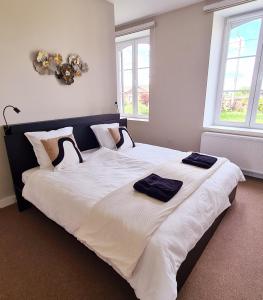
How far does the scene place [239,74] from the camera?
10.2ft

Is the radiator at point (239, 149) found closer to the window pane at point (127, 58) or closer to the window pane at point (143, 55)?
the window pane at point (143, 55)

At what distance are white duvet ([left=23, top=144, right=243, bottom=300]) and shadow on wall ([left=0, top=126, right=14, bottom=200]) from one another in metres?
0.46

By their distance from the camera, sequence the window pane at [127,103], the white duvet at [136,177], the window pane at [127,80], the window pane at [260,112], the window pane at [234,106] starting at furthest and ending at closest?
the window pane at [127,103], the window pane at [127,80], the window pane at [234,106], the window pane at [260,112], the white duvet at [136,177]

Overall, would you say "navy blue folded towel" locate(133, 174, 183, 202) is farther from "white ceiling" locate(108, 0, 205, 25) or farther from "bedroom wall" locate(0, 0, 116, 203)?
"white ceiling" locate(108, 0, 205, 25)

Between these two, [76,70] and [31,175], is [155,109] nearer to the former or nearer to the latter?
[76,70]

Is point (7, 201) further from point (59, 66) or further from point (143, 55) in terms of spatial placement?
point (143, 55)

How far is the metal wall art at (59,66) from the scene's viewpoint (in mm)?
2344

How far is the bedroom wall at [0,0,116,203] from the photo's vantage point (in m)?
2.13

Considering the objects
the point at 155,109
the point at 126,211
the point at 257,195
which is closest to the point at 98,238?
the point at 126,211

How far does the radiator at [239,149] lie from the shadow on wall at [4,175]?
2.87 meters

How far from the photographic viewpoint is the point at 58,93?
262cm

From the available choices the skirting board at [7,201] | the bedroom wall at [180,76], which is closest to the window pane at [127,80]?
the bedroom wall at [180,76]

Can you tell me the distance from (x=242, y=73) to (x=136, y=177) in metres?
2.56

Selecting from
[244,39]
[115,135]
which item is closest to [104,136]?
[115,135]
